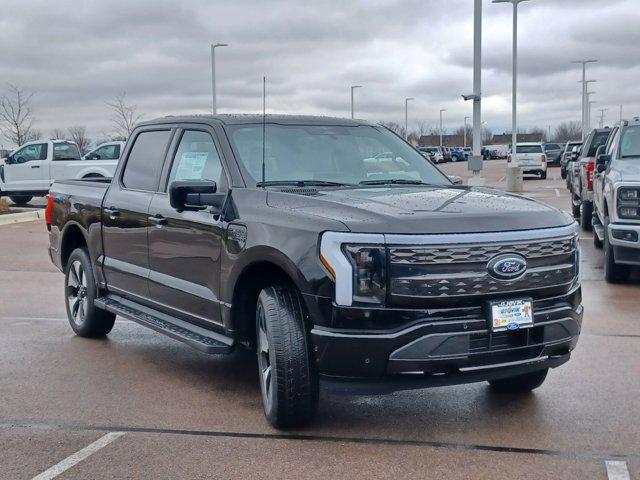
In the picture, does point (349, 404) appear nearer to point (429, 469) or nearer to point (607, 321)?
point (429, 469)

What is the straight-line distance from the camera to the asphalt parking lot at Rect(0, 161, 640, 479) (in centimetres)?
448

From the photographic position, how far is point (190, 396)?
19.1 feet

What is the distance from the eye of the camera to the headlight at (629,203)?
32.2ft

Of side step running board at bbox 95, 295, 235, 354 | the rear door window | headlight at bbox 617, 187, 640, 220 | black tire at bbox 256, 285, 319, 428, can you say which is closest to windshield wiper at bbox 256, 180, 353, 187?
black tire at bbox 256, 285, 319, 428

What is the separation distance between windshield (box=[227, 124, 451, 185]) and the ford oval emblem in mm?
1509

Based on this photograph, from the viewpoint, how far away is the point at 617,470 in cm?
439

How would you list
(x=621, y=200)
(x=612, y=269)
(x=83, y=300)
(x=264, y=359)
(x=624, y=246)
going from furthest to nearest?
(x=612, y=269)
(x=621, y=200)
(x=624, y=246)
(x=83, y=300)
(x=264, y=359)

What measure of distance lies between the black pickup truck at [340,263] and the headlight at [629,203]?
426 centimetres

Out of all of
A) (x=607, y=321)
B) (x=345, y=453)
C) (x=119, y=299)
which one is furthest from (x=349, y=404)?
(x=607, y=321)

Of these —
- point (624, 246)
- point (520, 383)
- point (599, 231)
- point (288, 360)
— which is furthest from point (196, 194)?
point (599, 231)

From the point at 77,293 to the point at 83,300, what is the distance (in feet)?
0.49

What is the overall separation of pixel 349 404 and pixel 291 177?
1.53 metres

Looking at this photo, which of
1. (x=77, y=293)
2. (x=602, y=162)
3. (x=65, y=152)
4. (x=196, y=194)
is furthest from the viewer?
(x=65, y=152)

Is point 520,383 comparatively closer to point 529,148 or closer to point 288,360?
point 288,360
